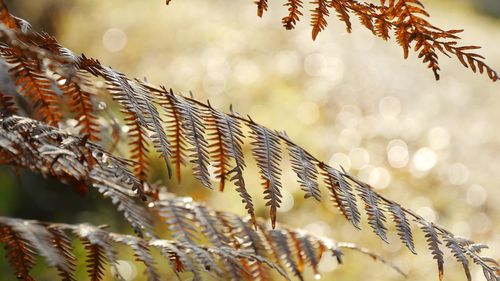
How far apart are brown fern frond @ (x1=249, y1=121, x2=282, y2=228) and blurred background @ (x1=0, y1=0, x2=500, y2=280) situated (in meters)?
2.15

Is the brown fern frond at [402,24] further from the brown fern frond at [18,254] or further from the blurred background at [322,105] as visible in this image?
the blurred background at [322,105]

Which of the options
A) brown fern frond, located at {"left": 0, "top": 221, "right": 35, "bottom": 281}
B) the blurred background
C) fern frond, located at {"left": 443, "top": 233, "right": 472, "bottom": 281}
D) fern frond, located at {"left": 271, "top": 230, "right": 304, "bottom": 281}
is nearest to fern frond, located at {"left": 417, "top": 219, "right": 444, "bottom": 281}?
fern frond, located at {"left": 443, "top": 233, "right": 472, "bottom": 281}

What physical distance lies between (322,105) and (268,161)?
11.2ft

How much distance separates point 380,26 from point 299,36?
4179mm

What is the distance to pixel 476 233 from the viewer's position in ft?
10.7

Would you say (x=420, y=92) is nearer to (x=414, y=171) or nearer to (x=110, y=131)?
(x=414, y=171)

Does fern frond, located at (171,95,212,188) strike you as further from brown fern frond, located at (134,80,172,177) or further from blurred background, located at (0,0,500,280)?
blurred background, located at (0,0,500,280)

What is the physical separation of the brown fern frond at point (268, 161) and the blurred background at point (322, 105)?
2.15 metres

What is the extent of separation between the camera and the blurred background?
10.5 ft

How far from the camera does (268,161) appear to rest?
2.50 ft

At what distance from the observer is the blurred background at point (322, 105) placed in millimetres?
3207

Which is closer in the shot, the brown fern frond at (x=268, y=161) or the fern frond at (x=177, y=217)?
the brown fern frond at (x=268, y=161)

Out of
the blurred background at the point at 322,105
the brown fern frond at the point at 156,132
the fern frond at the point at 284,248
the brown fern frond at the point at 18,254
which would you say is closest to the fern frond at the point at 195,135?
the brown fern frond at the point at 156,132

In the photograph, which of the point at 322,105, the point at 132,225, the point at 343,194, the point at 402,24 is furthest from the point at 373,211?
the point at 322,105
